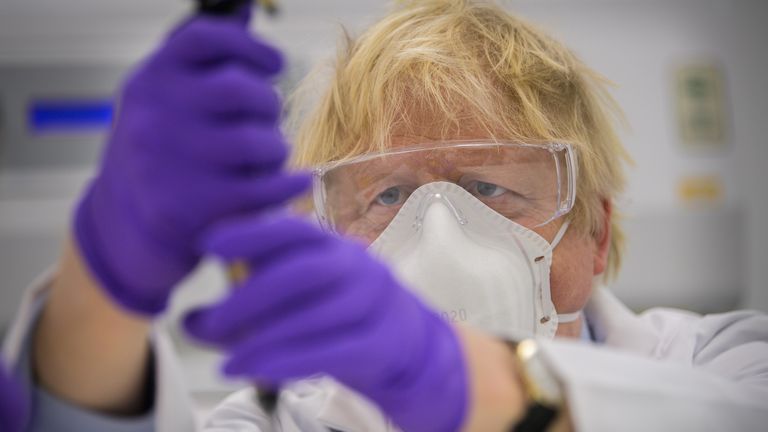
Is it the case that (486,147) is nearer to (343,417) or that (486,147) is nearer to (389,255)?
(389,255)

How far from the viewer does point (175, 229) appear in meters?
0.55

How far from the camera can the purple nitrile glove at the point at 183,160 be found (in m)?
0.55

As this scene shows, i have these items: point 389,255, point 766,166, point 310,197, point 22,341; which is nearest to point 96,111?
point 310,197

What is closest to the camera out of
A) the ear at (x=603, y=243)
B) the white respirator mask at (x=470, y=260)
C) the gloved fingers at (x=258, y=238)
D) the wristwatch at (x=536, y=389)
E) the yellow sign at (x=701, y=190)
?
the gloved fingers at (x=258, y=238)

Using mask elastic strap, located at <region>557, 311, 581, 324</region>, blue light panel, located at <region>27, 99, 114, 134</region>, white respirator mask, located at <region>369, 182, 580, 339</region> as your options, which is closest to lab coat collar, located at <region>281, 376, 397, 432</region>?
white respirator mask, located at <region>369, 182, 580, 339</region>

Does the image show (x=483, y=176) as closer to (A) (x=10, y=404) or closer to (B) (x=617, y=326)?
(B) (x=617, y=326)

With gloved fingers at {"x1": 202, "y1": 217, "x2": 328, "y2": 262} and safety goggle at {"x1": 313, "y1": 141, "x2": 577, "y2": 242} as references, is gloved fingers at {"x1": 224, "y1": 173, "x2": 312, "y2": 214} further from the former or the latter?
safety goggle at {"x1": 313, "y1": 141, "x2": 577, "y2": 242}

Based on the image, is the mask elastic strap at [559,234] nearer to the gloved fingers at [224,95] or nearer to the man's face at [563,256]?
the man's face at [563,256]

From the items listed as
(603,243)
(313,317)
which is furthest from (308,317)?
(603,243)

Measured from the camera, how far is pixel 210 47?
572mm

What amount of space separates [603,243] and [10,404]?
0.93 m

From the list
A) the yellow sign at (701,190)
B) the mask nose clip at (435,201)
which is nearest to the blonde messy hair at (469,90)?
the mask nose clip at (435,201)

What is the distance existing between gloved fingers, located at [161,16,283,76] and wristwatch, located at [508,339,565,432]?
0.37 m

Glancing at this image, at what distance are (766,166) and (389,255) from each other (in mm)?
1831
